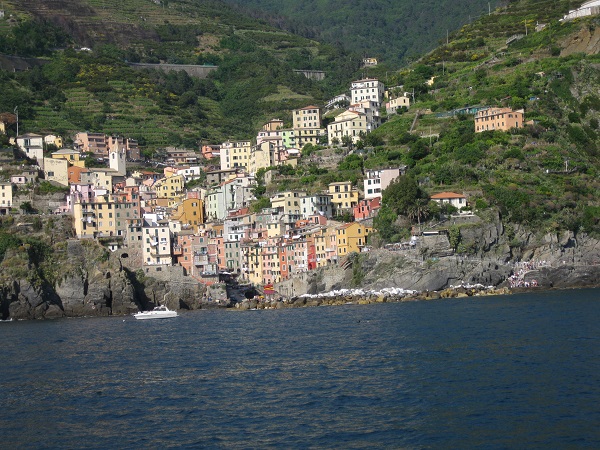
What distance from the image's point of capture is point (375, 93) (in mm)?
117250

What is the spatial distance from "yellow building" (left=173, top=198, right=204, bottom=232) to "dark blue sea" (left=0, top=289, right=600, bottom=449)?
1420 inches

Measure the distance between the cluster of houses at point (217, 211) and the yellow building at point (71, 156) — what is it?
0.12m

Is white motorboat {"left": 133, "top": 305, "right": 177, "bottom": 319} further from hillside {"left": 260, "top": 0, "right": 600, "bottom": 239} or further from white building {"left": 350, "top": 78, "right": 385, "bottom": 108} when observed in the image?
white building {"left": 350, "top": 78, "right": 385, "bottom": 108}

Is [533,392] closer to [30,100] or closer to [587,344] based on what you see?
[587,344]

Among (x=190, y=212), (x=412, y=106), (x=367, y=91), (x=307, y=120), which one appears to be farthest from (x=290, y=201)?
(x=367, y=91)

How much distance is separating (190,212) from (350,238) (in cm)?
2302

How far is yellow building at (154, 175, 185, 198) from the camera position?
106750 millimetres

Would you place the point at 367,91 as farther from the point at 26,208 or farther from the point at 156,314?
the point at 156,314

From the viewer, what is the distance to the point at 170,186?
10744cm

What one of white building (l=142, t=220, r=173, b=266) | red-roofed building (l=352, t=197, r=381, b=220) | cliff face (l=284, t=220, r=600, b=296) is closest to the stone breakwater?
cliff face (l=284, t=220, r=600, b=296)

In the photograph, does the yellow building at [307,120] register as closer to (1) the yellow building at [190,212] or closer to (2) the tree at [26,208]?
(1) the yellow building at [190,212]

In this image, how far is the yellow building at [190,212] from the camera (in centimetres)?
9806

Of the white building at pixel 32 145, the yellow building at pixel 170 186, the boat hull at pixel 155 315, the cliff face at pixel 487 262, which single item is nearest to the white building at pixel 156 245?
the boat hull at pixel 155 315

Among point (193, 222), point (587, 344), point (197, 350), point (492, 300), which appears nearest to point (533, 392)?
point (587, 344)
